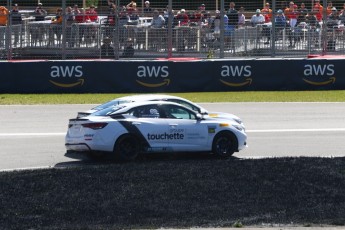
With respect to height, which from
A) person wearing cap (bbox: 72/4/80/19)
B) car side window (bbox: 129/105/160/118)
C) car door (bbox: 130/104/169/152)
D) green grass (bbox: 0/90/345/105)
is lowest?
green grass (bbox: 0/90/345/105)

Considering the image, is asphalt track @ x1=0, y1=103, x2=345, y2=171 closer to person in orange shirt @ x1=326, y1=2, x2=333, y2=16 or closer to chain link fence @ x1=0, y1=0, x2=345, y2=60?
chain link fence @ x1=0, y1=0, x2=345, y2=60

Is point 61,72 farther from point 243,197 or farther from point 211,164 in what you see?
point 243,197

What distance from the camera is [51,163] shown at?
55.1ft

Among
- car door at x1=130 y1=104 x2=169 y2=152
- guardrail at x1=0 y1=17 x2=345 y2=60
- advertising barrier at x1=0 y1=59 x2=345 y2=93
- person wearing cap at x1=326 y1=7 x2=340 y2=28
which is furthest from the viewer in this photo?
person wearing cap at x1=326 y1=7 x2=340 y2=28

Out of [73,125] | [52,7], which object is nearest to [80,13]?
[52,7]

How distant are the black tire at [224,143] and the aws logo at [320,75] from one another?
11532mm

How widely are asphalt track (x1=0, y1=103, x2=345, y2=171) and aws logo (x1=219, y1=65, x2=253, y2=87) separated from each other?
9.27 ft

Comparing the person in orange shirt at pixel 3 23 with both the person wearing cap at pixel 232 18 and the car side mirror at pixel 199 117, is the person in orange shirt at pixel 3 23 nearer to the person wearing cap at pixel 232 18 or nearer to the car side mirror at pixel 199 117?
the person wearing cap at pixel 232 18

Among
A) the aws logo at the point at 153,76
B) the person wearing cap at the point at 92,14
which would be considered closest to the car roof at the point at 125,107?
the aws logo at the point at 153,76

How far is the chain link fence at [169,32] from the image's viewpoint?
29656 mm

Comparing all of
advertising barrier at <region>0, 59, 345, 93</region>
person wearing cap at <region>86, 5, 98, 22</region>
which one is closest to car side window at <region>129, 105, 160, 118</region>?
advertising barrier at <region>0, 59, 345, 93</region>

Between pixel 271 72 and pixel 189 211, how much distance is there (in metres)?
16.8

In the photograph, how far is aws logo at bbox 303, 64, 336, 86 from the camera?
28.3 metres

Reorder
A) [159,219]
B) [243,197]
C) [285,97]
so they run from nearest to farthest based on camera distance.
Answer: [159,219] → [243,197] → [285,97]
